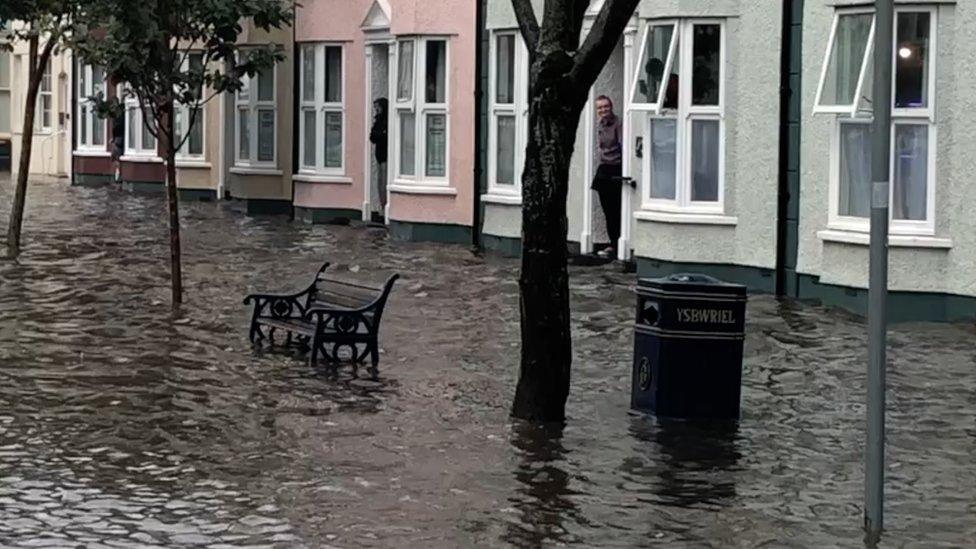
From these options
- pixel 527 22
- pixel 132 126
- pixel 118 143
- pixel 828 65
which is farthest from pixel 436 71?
pixel 118 143

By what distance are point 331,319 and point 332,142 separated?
18.7 metres

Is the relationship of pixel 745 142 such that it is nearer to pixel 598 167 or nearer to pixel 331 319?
pixel 598 167

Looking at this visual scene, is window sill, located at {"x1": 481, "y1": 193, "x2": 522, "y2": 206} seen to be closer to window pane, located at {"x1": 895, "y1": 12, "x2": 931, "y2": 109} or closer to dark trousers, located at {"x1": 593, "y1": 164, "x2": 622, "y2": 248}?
dark trousers, located at {"x1": 593, "y1": 164, "x2": 622, "y2": 248}

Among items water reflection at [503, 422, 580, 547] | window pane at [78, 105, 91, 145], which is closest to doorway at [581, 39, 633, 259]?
water reflection at [503, 422, 580, 547]

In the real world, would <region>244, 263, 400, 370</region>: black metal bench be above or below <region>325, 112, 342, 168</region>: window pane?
below

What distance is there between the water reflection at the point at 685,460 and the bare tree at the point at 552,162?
71 cm

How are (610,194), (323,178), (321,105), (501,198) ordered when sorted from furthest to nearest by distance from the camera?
1. (321,105)
2. (323,178)
3. (501,198)
4. (610,194)

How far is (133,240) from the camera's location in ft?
100

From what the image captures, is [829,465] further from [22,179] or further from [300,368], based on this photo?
[22,179]

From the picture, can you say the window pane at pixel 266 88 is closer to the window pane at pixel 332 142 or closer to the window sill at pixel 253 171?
the window sill at pixel 253 171

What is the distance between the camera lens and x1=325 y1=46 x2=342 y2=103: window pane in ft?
114

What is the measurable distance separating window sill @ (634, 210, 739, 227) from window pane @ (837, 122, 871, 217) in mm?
2279

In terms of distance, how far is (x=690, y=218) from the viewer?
74.4ft

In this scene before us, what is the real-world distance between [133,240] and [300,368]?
15222mm
